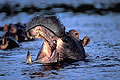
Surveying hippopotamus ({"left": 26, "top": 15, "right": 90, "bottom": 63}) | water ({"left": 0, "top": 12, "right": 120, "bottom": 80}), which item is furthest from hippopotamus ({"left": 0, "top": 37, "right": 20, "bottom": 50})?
hippopotamus ({"left": 26, "top": 15, "right": 90, "bottom": 63})

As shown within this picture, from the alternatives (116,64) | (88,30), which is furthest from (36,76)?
(88,30)

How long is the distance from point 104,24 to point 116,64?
825cm

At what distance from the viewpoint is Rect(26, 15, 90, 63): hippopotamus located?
574 cm

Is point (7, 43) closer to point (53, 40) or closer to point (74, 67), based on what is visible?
point (53, 40)

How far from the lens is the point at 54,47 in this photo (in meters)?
6.08

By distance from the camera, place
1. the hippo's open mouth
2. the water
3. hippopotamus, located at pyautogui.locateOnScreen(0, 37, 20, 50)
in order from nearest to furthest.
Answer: the water < the hippo's open mouth < hippopotamus, located at pyautogui.locateOnScreen(0, 37, 20, 50)

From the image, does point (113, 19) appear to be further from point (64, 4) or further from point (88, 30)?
point (64, 4)

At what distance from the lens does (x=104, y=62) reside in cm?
632

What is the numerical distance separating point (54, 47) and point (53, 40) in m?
0.13

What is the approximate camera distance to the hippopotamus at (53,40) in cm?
574

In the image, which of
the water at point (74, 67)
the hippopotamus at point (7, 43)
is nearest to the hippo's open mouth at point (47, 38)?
the water at point (74, 67)

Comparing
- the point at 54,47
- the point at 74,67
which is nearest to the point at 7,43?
the point at 54,47

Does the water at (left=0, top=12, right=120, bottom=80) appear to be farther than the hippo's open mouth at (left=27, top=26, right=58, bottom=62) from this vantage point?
No

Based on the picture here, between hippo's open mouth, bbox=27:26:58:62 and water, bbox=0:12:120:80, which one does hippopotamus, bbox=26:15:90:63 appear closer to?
hippo's open mouth, bbox=27:26:58:62
